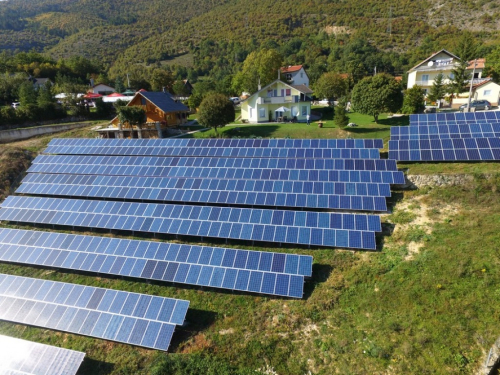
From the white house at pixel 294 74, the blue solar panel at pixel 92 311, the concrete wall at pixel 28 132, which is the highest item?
the blue solar panel at pixel 92 311

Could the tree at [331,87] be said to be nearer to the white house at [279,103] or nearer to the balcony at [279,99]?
the white house at [279,103]

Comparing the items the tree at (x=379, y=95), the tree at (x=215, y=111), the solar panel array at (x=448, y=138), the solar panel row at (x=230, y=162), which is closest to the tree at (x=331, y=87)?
the tree at (x=379, y=95)

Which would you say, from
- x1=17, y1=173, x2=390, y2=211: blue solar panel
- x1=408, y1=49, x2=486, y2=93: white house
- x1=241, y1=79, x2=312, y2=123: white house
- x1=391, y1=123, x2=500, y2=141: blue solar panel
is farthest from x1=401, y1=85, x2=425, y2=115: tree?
x1=17, y1=173, x2=390, y2=211: blue solar panel

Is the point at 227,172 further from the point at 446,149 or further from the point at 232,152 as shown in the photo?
the point at 446,149

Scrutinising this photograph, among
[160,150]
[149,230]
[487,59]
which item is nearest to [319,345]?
[149,230]

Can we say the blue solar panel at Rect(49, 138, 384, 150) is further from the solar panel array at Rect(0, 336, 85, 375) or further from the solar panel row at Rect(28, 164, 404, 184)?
the solar panel array at Rect(0, 336, 85, 375)

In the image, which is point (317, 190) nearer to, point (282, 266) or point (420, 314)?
point (282, 266)
